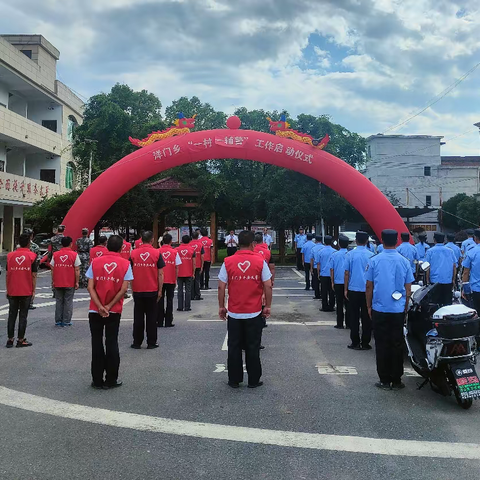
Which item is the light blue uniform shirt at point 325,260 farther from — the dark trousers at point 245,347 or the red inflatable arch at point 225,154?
the dark trousers at point 245,347

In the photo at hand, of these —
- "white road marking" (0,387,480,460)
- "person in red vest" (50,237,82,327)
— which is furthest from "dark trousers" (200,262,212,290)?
"white road marking" (0,387,480,460)

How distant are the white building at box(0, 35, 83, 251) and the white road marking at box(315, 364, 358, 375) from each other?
2238cm

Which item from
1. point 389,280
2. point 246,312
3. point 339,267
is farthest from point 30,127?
point 389,280

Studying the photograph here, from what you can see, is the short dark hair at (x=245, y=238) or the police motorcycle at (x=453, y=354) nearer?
the police motorcycle at (x=453, y=354)

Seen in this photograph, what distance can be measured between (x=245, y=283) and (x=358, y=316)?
8.22 ft

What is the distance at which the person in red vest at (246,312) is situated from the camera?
16.9ft

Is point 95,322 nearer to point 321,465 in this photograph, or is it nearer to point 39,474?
point 39,474

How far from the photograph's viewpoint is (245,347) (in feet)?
17.1

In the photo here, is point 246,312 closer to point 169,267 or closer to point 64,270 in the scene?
point 169,267

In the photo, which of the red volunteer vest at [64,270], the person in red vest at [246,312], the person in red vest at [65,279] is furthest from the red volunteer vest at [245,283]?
the red volunteer vest at [64,270]

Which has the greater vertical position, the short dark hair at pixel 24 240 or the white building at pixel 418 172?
the white building at pixel 418 172

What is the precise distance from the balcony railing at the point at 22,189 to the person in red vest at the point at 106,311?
21.3 metres

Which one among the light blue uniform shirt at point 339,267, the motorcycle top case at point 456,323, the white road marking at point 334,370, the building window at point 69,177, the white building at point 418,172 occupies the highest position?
the white building at point 418,172

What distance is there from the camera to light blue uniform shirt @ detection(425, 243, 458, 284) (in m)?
8.33
